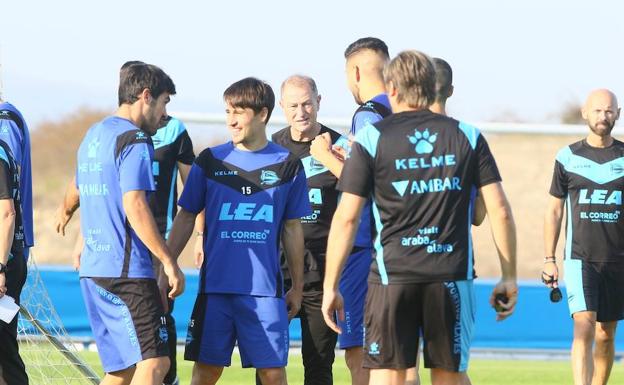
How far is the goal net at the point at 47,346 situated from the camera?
881 cm

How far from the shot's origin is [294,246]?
7.54m

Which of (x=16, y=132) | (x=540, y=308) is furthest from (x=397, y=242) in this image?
(x=540, y=308)

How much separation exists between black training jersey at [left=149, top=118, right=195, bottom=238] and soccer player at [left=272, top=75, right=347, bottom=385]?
1.13 m

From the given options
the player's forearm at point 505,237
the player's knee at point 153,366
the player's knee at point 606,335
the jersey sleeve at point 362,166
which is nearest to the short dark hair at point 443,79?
the jersey sleeve at point 362,166

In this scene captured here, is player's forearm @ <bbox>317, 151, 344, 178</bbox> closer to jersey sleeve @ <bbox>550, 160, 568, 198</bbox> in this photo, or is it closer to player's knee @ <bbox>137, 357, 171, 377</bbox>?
player's knee @ <bbox>137, 357, 171, 377</bbox>

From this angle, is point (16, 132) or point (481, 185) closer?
point (481, 185)

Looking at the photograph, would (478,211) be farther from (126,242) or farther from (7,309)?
(7,309)

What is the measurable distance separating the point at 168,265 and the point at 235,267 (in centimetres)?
53

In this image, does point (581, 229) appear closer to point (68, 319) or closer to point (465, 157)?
point (465, 157)

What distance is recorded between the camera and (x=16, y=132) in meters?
7.64

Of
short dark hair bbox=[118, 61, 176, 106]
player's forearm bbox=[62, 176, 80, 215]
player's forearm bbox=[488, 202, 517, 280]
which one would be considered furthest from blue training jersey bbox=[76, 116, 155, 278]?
player's forearm bbox=[488, 202, 517, 280]

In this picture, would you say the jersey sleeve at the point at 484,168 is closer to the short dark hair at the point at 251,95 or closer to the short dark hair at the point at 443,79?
the short dark hair at the point at 443,79

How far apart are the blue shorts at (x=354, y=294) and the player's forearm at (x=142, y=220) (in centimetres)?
174

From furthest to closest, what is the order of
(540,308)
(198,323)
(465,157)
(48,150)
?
(48,150)
(540,308)
(198,323)
(465,157)
